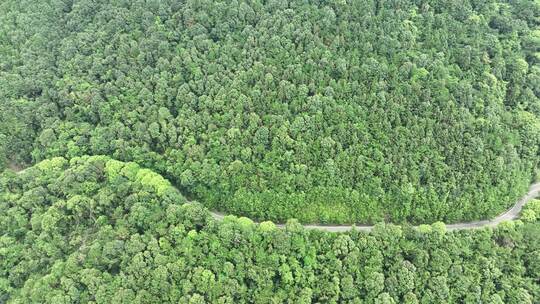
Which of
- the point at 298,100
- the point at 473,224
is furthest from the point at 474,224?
the point at 298,100

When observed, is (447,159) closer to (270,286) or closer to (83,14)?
(270,286)

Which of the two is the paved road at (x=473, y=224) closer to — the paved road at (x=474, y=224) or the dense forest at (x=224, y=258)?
the paved road at (x=474, y=224)

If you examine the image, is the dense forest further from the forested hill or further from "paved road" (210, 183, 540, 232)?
the forested hill

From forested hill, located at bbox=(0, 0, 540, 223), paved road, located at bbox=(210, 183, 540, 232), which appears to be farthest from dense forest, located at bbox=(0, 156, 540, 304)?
forested hill, located at bbox=(0, 0, 540, 223)

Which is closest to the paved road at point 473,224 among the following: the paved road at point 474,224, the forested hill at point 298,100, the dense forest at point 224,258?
the paved road at point 474,224

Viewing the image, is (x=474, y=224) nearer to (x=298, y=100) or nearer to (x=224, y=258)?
(x=298, y=100)

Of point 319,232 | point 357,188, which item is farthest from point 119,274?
point 357,188
